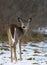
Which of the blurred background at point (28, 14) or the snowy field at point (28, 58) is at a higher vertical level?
the blurred background at point (28, 14)

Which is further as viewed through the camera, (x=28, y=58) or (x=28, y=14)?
(x=28, y=14)

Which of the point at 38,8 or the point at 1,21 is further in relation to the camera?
the point at 38,8

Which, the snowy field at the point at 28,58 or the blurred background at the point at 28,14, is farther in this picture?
the blurred background at the point at 28,14

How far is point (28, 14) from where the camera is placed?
17.2 metres

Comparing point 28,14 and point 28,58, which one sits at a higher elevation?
point 28,14

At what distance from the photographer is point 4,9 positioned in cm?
1602

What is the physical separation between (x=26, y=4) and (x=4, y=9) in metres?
2.14

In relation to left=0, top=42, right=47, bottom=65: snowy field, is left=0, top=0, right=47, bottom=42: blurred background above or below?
above

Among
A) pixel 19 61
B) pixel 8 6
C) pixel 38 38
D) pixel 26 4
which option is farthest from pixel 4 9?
pixel 19 61

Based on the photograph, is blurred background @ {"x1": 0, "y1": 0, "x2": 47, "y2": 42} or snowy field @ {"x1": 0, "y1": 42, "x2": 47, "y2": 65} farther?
blurred background @ {"x1": 0, "y1": 0, "x2": 47, "y2": 42}

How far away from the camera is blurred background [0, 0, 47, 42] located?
15305mm

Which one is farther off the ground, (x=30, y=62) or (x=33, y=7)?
(x=33, y=7)

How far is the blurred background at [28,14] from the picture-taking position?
15.3 m

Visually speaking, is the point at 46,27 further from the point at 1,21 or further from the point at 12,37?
the point at 12,37
